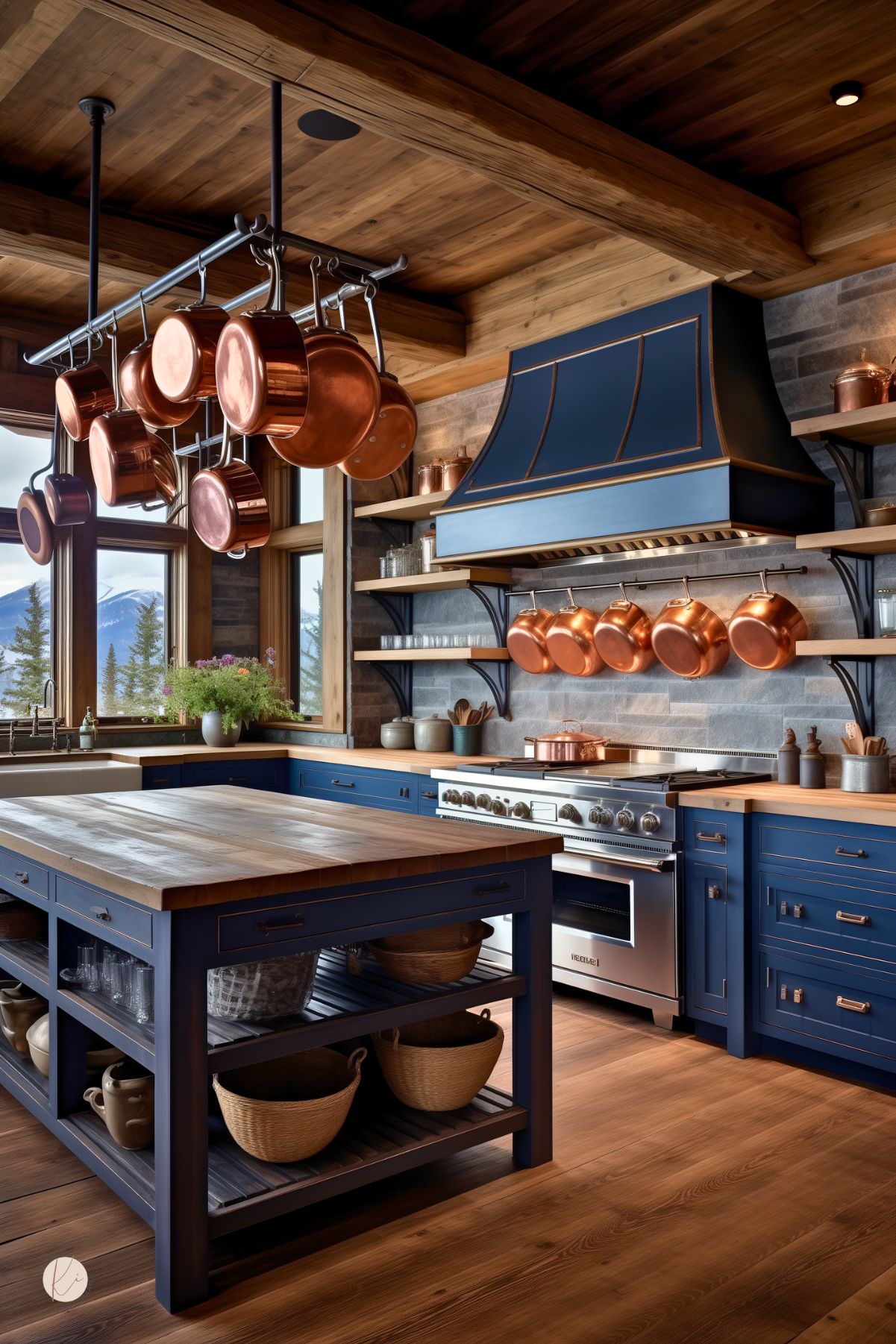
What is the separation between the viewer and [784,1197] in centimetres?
267

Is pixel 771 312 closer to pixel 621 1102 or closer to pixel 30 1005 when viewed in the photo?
pixel 621 1102

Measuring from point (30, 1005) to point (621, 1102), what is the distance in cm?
184

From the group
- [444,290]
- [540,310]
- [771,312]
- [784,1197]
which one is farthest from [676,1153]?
[444,290]

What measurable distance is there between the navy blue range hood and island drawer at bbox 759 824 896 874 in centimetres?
111

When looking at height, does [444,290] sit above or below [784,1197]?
above

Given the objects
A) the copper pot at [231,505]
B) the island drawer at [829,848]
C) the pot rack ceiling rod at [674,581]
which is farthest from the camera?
the pot rack ceiling rod at [674,581]

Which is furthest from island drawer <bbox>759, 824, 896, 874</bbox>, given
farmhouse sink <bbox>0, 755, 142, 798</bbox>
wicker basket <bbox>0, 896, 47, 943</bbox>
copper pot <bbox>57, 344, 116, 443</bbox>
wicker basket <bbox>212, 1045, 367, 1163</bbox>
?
farmhouse sink <bbox>0, 755, 142, 798</bbox>

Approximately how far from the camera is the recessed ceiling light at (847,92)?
320 cm

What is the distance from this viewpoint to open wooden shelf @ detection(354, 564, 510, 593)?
533cm

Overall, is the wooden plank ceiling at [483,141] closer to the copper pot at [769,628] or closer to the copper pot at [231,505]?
the copper pot at [231,505]

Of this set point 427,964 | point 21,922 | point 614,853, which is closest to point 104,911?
point 427,964

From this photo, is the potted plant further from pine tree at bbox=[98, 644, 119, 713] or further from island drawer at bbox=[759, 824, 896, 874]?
island drawer at bbox=[759, 824, 896, 874]

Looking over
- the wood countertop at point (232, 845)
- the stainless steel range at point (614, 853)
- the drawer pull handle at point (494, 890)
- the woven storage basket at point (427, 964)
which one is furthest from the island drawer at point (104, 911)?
the stainless steel range at point (614, 853)

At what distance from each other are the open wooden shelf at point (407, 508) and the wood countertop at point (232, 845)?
2.36 metres
